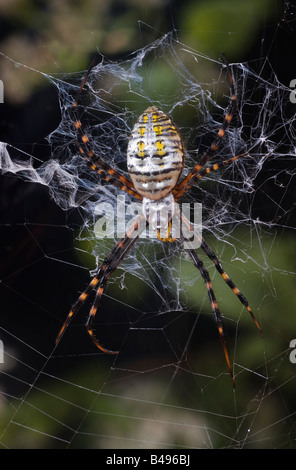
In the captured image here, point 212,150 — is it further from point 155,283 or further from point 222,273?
point 155,283

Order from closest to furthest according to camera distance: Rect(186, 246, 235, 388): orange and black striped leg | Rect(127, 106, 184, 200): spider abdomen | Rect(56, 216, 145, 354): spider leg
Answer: Rect(127, 106, 184, 200): spider abdomen
Rect(186, 246, 235, 388): orange and black striped leg
Rect(56, 216, 145, 354): spider leg

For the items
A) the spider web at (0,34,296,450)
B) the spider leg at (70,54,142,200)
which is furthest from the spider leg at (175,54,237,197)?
the spider leg at (70,54,142,200)

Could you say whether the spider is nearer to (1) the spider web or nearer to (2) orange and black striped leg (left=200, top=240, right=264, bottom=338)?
(2) orange and black striped leg (left=200, top=240, right=264, bottom=338)

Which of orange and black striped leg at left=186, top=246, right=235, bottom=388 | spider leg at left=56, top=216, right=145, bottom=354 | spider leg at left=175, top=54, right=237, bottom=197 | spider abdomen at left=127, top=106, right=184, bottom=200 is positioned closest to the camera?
spider abdomen at left=127, top=106, right=184, bottom=200

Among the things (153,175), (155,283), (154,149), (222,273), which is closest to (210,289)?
(222,273)

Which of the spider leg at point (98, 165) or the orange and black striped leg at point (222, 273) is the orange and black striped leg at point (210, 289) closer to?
the orange and black striped leg at point (222, 273)

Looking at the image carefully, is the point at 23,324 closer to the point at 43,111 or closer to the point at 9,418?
the point at 9,418

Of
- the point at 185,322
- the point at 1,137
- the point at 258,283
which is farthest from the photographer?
the point at 185,322

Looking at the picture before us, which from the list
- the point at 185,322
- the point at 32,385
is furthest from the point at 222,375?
the point at 32,385
